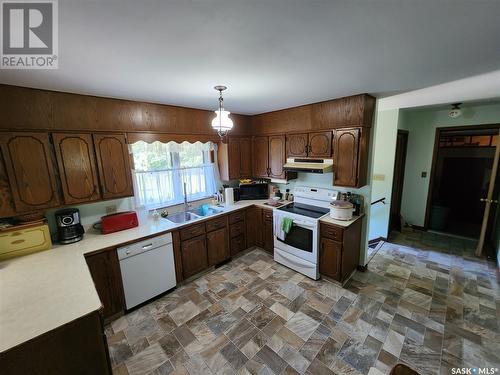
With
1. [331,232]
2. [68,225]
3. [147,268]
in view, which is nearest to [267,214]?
[331,232]

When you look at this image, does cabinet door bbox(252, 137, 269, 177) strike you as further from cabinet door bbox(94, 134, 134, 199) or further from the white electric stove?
cabinet door bbox(94, 134, 134, 199)

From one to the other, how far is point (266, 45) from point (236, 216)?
255 centimetres

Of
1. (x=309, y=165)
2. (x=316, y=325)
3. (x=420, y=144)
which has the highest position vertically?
(x=420, y=144)

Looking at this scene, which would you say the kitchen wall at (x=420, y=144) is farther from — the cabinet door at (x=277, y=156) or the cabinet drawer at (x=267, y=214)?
the cabinet drawer at (x=267, y=214)

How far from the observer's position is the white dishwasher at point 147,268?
228 centimetres

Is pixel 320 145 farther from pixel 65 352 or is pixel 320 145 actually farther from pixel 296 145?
pixel 65 352

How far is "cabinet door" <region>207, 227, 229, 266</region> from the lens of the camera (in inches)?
120

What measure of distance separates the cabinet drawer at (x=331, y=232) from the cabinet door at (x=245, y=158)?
1.74 meters

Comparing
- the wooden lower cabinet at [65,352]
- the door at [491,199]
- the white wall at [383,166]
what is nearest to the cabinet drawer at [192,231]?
the wooden lower cabinet at [65,352]

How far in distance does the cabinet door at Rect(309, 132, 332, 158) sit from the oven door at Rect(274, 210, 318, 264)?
37.5 inches

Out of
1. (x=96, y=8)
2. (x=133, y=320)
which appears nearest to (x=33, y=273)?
(x=133, y=320)

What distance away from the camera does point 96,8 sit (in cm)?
90

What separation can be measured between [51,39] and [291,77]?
1.64m

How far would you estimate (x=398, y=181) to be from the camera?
4.31 meters
